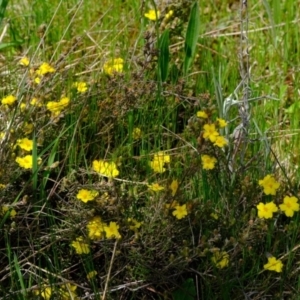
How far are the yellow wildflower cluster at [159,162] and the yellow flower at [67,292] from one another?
1.41 ft

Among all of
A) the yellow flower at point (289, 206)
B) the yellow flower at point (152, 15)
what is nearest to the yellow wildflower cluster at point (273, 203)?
the yellow flower at point (289, 206)

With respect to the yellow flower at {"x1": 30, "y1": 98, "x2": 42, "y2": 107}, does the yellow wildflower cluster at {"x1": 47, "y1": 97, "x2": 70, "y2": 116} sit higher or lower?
lower

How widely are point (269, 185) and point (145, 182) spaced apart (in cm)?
35

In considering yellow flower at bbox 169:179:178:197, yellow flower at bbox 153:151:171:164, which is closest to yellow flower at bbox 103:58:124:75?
yellow flower at bbox 153:151:171:164

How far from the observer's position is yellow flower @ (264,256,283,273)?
198cm

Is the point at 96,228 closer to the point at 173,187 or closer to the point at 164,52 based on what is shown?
the point at 173,187

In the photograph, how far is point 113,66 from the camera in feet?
8.36

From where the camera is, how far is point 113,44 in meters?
2.74

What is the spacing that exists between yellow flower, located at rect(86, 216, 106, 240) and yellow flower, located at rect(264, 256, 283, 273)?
0.43m

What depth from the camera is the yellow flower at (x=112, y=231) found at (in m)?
1.96

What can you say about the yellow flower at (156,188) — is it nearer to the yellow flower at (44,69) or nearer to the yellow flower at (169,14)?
the yellow flower at (44,69)

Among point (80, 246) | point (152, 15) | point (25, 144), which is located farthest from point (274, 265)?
point (152, 15)

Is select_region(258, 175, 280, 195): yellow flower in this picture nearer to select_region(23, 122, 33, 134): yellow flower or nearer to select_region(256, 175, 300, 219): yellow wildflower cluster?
select_region(256, 175, 300, 219): yellow wildflower cluster

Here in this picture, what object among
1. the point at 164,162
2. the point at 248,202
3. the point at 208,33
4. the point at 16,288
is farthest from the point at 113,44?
the point at 16,288
